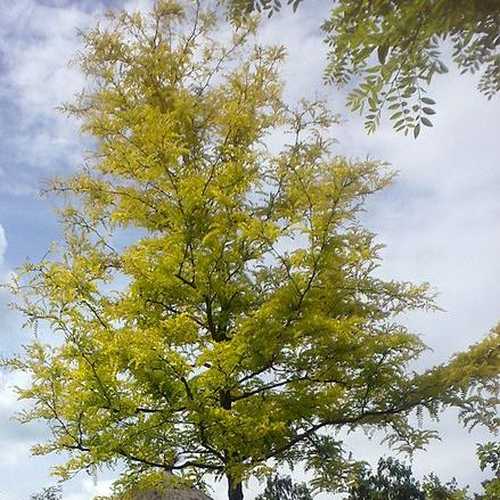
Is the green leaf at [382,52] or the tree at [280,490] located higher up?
the tree at [280,490]

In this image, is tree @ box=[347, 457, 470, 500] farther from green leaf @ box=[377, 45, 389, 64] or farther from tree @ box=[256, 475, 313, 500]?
green leaf @ box=[377, 45, 389, 64]

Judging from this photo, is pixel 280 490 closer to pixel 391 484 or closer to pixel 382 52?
pixel 391 484

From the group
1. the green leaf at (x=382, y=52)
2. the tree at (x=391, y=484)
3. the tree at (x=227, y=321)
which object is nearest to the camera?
the green leaf at (x=382, y=52)

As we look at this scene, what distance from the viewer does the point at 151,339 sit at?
23.4ft

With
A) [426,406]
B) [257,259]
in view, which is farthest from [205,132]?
[426,406]

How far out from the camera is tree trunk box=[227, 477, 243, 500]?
8381mm

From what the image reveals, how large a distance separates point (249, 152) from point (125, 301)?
121 inches

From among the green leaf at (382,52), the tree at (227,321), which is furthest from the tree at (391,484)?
the green leaf at (382,52)

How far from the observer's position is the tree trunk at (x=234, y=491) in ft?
27.5

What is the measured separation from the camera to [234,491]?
845 cm

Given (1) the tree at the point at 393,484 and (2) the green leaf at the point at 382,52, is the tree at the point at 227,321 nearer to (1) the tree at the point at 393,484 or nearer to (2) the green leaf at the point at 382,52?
(2) the green leaf at the point at 382,52

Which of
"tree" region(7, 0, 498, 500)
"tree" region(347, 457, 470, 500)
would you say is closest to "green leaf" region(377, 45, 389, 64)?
"tree" region(7, 0, 498, 500)

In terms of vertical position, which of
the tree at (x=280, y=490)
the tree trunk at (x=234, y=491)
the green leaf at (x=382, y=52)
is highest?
the tree at (x=280, y=490)

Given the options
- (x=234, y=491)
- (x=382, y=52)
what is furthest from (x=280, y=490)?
(x=382, y=52)
